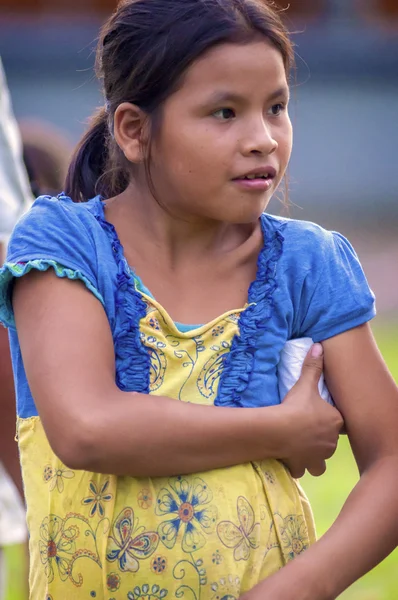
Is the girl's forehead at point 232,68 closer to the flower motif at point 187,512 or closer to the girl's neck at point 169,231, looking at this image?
the girl's neck at point 169,231

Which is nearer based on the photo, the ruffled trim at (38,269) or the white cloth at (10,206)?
the ruffled trim at (38,269)

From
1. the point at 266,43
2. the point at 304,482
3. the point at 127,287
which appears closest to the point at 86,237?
the point at 127,287

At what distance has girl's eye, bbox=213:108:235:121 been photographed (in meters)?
2.02

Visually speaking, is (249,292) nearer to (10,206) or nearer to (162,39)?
(162,39)

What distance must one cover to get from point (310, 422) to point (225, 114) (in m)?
0.62

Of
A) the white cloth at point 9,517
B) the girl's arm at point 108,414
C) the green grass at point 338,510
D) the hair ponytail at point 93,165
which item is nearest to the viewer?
the girl's arm at point 108,414

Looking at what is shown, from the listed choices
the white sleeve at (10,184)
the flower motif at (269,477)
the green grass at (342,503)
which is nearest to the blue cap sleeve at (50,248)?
the flower motif at (269,477)

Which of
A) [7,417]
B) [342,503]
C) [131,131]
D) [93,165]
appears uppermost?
[131,131]

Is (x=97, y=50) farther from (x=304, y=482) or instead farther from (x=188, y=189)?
(x=304, y=482)

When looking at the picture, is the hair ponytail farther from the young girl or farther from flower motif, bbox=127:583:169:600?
flower motif, bbox=127:583:169:600

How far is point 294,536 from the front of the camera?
203 cm

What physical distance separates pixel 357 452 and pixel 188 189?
0.63m

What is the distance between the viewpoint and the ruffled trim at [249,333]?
2025 millimetres

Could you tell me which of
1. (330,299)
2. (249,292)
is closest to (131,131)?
(249,292)
